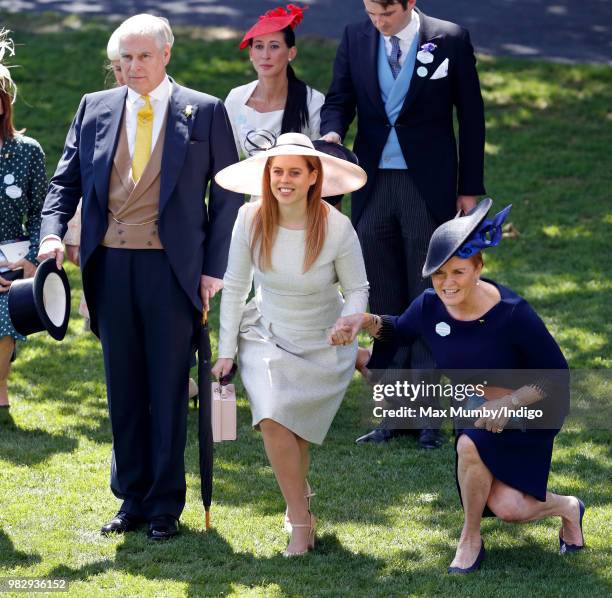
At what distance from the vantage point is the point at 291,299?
5.66m

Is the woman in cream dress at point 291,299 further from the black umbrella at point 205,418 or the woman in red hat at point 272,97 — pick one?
the woman in red hat at point 272,97

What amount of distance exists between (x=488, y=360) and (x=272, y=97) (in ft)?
7.66

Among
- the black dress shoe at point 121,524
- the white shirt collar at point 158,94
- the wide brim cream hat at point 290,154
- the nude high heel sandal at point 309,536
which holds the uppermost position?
the white shirt collar at point 158,94

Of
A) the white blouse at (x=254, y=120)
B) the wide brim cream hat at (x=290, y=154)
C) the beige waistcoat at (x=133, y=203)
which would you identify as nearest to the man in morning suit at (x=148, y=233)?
the beige waistcoat at (x=133, y=203)

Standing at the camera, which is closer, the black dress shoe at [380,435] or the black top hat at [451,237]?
the black top hat at [451,237]

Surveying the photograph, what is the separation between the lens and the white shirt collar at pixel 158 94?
5770 mm

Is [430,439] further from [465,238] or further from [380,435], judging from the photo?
[465,238]

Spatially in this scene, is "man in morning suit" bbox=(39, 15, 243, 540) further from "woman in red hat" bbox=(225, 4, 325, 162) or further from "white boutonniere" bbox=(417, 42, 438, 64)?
"white boutonniere" bbox=(417, 42, 438, 64)

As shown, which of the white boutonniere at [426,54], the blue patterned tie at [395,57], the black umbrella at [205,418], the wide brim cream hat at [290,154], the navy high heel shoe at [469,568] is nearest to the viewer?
the navy high heel shoe at [469,568]

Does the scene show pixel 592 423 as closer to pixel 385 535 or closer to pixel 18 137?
pixel 385 535

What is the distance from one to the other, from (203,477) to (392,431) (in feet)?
5.84

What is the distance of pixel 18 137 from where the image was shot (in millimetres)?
7156

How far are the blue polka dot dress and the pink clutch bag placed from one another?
77.9 inches

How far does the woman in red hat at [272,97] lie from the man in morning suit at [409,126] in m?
0.14
